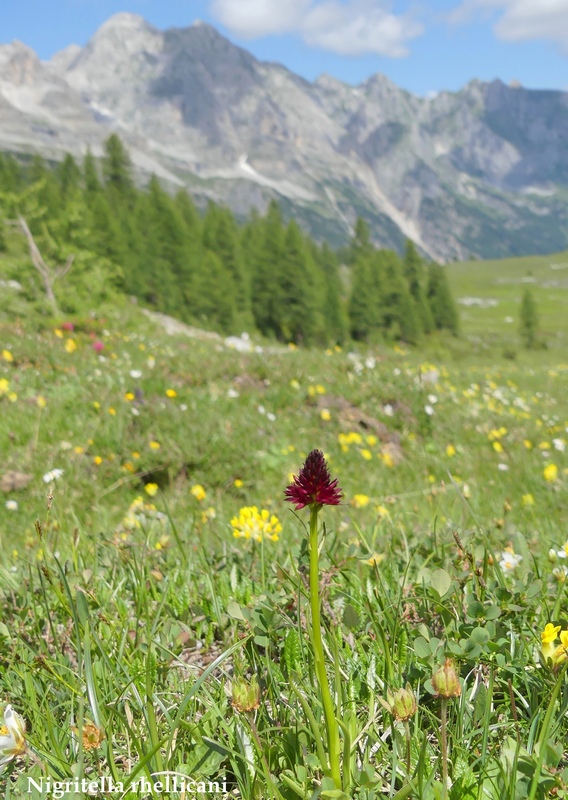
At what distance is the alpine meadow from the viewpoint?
4.38 feet

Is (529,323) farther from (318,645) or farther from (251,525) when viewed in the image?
(318,645)

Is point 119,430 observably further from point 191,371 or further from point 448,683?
point 448,683

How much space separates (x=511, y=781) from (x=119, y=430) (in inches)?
218

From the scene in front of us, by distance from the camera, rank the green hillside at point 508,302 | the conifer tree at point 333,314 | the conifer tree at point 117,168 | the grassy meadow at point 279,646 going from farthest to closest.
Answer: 1. the green hillside at point 508,302
2. the conifer tree at point 333,314
3. the conifer tree at point 117,168
4. the grassy meadow at point 279,646

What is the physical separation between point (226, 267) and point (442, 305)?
34506 mm

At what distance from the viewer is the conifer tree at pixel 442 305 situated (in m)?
79.2

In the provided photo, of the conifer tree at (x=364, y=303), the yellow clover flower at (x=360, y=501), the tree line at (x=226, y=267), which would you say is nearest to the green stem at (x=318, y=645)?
the yellow clover flower at (x=360, y=501)

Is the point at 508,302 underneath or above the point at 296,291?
underneath

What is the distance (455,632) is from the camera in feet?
5.68

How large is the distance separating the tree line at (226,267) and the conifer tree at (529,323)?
1764 centimetres

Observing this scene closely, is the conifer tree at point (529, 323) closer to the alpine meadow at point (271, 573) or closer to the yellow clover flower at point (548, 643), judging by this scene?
the alpine meadow at point (271, 573)

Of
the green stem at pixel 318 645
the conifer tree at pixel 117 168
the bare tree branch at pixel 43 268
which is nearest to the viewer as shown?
the green stem at pixel 318 645

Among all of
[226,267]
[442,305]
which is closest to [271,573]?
[226,267]

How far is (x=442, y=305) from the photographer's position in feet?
260
